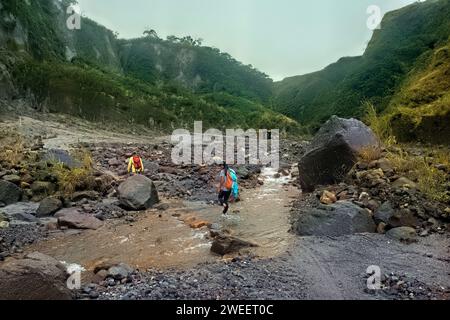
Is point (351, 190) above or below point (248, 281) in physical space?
above

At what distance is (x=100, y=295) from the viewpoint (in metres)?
5.01

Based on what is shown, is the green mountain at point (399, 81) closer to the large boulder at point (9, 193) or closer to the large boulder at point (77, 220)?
the large boulder at point (77, 220)

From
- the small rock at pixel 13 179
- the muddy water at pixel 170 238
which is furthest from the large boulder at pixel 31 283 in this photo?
the small rock at pixel 13 179

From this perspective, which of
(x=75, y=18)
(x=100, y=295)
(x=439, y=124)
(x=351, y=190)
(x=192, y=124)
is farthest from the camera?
(x=75, y=18)

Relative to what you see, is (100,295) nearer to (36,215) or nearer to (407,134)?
(36,215)

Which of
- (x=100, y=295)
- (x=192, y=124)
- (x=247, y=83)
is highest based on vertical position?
(x=247, y=83)

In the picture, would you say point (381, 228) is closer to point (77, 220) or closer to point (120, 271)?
point (120, 271)

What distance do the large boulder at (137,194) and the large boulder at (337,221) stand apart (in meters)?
4.29

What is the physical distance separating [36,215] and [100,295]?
17.3ft

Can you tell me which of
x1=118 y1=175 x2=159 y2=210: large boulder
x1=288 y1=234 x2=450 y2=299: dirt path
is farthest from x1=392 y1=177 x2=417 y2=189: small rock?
x1=118 y1=175 x2=159 y2=210: large boulder

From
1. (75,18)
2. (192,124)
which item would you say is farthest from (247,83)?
(192,124)

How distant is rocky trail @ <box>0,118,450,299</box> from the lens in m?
5.15

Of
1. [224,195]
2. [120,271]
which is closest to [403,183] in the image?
[224,195]
